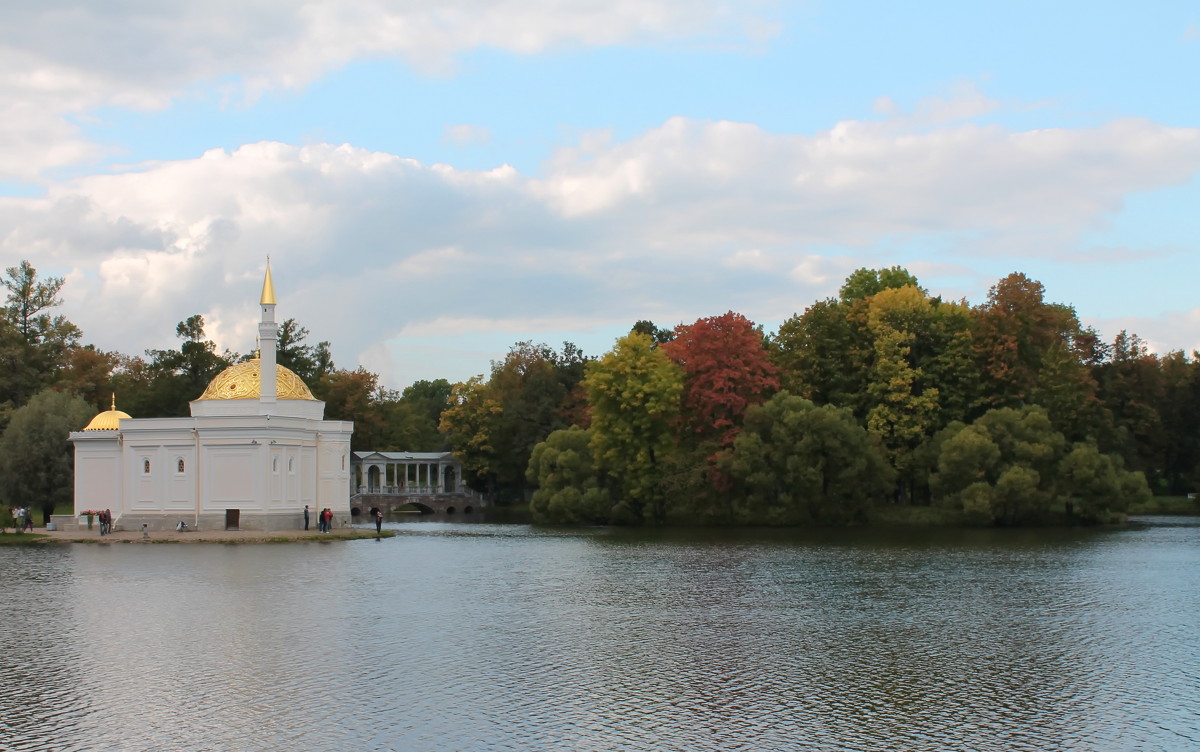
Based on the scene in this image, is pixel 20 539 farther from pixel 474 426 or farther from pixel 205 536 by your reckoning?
pixel 474 426

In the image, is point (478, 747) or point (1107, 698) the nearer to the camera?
point (478, 747)

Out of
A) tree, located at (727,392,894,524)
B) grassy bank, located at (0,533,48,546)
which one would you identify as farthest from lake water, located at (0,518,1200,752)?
tree, located at (727,392,894,524)

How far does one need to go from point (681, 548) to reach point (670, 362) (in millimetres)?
22727

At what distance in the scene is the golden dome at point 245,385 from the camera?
196 ft

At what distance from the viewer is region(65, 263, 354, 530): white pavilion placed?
2264 inches

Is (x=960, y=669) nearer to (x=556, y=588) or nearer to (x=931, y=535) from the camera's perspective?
(x=556, y=588)

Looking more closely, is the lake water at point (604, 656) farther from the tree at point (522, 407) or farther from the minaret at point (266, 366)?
the tree at point (522, 407)

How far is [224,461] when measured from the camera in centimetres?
5772

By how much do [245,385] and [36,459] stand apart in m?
17.0

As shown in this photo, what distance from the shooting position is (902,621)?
85.6ft

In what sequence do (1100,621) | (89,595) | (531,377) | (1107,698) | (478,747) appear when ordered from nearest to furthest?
(478,747) < (1107,698) < (1100,621) < (89,595) < (531,377)

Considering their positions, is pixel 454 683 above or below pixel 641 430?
below

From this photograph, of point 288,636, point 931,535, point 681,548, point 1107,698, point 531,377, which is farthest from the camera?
point 531,377

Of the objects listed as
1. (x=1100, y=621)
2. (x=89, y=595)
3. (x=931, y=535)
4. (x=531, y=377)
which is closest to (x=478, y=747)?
(x=1100, y=621)
